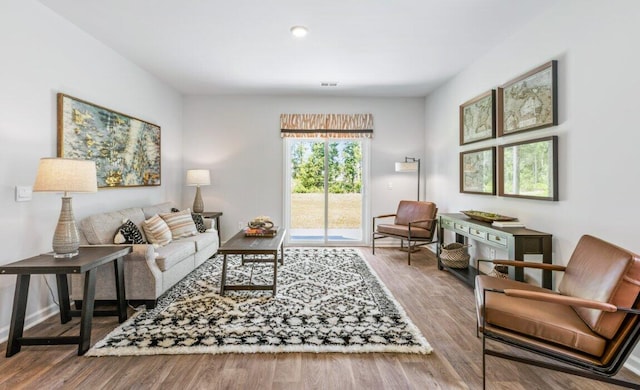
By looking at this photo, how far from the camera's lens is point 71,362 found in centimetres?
209

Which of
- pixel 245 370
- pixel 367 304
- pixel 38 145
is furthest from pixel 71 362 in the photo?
pixel 367 304

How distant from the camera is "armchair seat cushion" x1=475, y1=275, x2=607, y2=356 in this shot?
5.31ft

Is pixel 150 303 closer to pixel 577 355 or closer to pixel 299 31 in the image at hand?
pixel 299 31

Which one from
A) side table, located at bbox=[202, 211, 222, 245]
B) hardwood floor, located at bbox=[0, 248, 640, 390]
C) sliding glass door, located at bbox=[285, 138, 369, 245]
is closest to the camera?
hardwood floor, located at bbox=[0, 248, 640, 390]

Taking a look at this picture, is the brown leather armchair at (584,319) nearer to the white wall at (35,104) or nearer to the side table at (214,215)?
the white wall at (35,104)

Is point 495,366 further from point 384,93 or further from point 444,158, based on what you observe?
point 384,93

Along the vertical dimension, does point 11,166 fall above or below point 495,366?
above

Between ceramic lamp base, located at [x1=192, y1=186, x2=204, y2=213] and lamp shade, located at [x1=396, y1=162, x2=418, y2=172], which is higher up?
lamp shade, located at [x1=396, y1=162, x2=418, y2=172]

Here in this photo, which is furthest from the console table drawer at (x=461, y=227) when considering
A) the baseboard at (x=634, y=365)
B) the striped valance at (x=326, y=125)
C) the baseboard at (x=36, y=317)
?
the baseboard at (x=36, y=317)

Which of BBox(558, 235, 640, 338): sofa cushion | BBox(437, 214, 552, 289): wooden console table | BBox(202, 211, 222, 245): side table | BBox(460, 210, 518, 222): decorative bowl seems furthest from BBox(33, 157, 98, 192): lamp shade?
BBox(460, 210, 518, 222): decorative bowl

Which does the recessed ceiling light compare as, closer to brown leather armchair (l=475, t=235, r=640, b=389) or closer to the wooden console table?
the wooden console table

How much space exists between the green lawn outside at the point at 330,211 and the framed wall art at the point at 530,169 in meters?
2.69

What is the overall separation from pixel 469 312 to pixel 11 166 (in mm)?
3998

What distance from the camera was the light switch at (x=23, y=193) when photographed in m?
2.49
